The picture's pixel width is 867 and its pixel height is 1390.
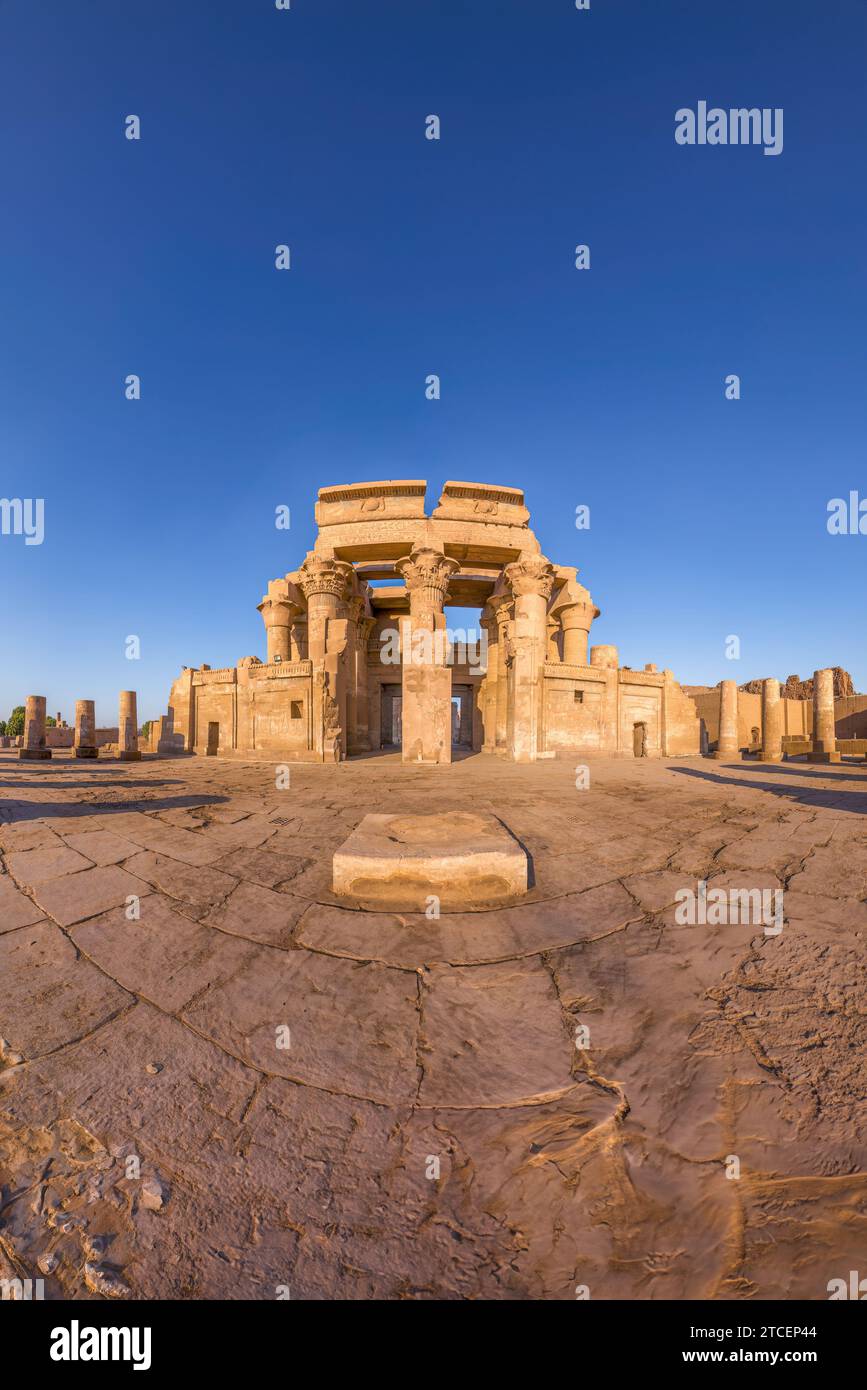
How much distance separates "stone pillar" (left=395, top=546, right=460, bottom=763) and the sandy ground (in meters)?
10.1

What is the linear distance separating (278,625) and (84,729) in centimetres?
855

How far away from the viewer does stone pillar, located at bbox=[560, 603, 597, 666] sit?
70.6 feet

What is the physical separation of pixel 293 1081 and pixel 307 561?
17.4 metres

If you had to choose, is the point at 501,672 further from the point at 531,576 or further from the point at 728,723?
the point at 728,723

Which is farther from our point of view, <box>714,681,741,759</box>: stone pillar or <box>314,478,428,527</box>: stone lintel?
<box>314,478,428,527</box>: stone lintel

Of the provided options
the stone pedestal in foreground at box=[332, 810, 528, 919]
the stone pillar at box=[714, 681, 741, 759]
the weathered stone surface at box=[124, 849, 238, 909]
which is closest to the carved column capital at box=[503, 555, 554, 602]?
the stone pillar at box=[714, 681, 741, 759]

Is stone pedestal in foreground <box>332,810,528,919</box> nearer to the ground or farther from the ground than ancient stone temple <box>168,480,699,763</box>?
nearer to the ground

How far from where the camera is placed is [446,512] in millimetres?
18047

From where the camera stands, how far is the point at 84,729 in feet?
53.7

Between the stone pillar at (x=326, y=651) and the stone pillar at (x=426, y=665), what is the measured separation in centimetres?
221

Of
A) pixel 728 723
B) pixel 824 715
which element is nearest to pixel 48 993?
pixel 728 723

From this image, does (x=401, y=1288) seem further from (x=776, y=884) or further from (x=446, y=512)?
(x=446, y=512)

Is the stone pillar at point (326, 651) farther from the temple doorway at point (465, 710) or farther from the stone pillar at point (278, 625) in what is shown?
the temple doorway at point (465, 710)

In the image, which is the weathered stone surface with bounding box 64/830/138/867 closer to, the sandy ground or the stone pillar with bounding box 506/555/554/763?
the sandy ground
